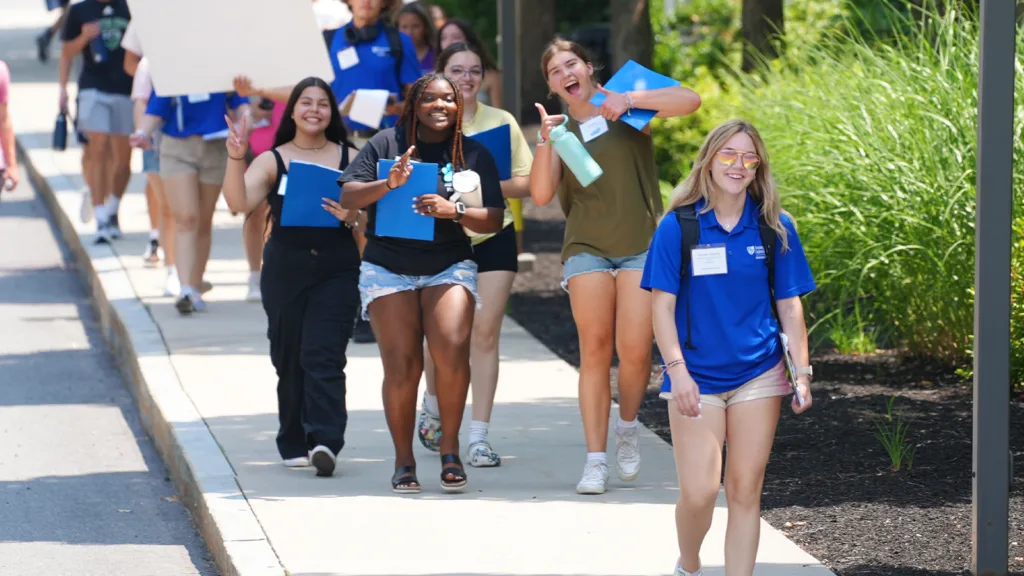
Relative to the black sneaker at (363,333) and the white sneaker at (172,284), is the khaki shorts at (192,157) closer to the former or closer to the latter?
the white sneaker at (172,284)

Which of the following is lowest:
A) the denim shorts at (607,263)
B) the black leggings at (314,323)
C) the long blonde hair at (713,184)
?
the black leggings at (314,323)

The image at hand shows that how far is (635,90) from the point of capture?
691 centimetres

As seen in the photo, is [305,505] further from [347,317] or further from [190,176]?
[190,176]

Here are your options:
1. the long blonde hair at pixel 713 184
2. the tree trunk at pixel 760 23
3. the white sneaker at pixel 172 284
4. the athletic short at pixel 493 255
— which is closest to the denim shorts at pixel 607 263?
the athletic short at pixel 493 255

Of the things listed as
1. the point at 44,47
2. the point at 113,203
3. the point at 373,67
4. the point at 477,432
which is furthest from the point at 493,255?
the point at 44,47

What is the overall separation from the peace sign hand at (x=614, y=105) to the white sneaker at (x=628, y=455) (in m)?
1.35

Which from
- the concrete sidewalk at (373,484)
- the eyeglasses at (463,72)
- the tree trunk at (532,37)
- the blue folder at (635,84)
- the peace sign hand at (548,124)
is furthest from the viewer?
the tree trunk at (532,37)

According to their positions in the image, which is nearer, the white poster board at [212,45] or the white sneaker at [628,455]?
the white sneaker at [628,455]

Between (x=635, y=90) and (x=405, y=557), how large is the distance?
7.10 feet

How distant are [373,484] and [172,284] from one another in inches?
201

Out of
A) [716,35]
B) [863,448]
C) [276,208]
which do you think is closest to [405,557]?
[276,208]

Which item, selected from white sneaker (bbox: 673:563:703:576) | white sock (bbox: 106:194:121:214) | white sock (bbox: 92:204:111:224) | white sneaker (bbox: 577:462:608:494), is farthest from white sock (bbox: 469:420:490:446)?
white sock (bbox: 92:204:111:224)

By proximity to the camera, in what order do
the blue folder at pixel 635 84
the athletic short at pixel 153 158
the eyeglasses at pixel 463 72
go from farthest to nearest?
the athletic short at pixel 153 158 → the eyeglasses at pixel 463 72 → the blue folder at pixel 635 84

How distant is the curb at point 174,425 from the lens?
20.6 ft
